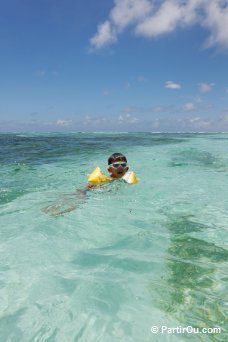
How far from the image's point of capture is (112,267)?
4.12 meters

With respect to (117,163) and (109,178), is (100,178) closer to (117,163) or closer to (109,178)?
(109,178)

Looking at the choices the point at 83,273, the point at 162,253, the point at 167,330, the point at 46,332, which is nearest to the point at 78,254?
the point at 83,273

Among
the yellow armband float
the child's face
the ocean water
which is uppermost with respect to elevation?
the child's face

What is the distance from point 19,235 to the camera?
5371 millimetres

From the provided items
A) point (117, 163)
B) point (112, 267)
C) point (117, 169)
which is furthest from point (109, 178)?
point (112, 267)

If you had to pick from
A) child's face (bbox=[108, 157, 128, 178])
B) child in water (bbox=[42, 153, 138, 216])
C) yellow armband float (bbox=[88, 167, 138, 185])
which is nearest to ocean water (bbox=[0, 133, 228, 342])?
child in water (bbox=[42, 153, 138, 216])

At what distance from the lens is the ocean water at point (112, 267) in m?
3.00

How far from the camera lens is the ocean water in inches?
118

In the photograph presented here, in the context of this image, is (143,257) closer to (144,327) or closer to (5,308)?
(144,327)

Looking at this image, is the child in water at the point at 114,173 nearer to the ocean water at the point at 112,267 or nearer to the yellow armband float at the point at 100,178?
the yellow armband float at the point at 100,178

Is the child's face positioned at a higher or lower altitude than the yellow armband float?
higher

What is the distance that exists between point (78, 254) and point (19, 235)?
4.60 ft

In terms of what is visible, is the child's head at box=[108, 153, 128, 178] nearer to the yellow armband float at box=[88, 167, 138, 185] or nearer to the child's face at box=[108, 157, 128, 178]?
the child's face at box=[108, 157, 128, 178]

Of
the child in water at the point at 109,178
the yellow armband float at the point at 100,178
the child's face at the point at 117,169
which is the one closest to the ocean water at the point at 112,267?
the child in water at the point at 109,178
